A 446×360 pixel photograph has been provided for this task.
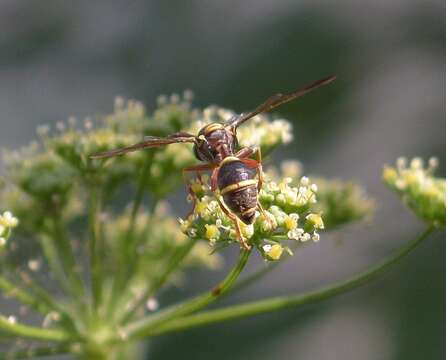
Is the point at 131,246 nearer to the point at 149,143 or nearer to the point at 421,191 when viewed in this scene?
the point at 149,143

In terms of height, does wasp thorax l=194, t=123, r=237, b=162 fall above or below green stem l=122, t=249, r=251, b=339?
above

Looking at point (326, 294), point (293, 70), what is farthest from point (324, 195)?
point (293, 70)

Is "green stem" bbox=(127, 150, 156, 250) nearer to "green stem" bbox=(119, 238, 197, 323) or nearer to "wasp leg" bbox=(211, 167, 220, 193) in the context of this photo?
"green stem" bbox=(119, 238, 197, 323)

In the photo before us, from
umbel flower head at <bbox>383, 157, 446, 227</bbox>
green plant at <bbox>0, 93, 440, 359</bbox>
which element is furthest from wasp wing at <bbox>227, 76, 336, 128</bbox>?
umbel flower head at <bbox>383, 157, 446, 227</bbox>

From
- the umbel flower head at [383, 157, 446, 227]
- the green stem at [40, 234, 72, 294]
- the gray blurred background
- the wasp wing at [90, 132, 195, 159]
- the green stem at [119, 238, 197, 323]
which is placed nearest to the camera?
the wasp wing at [90, 132, 195, 159]

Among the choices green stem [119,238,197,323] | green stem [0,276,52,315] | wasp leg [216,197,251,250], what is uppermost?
green stem [0,276,52,315]

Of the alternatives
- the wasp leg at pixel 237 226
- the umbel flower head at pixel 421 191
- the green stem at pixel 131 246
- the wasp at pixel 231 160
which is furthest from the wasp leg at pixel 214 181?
the umbel flower head at pixel 421 191

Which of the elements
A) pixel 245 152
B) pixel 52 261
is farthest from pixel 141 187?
pixel 245 152
